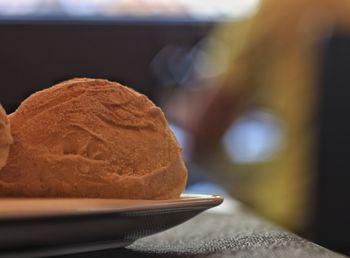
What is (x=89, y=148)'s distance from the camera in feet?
1.52

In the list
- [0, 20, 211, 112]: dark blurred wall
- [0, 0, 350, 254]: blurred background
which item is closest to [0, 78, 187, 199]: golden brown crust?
[0, 0, 350, 254]: blurred background

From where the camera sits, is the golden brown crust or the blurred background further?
the blurred background

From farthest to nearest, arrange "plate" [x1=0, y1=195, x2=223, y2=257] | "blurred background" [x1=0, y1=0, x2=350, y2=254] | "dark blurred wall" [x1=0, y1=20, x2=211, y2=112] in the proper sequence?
"dark blurred wall" [x1=0, y1=20, x2=211, y2=112] → "blurred background" [x1=0, y1=0, x2=350, y2=254] → "plate" [x1=0, y1=195, x2=223, y2=257]

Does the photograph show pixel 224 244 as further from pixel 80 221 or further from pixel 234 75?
pixel 234 75

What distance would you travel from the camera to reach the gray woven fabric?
453 mm

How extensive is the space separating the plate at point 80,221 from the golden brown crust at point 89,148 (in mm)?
28

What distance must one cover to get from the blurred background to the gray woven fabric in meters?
0.79

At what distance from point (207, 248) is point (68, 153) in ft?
0.39

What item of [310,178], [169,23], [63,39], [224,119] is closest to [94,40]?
[63,39]

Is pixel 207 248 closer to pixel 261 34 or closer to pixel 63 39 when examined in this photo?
pixel 63 39

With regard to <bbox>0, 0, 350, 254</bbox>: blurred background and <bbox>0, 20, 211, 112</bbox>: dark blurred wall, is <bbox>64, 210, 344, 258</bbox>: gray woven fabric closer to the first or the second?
<bbox>0, 0, 350, 254</bbox>: blurred background

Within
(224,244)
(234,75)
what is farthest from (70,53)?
(224,244)

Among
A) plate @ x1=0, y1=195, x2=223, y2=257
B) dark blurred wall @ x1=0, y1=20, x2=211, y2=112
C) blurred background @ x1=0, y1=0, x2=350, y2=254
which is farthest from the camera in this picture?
dark blurred wall @ x1=0, y1=20, x2=211, y2=112

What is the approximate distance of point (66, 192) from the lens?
0.45 m
